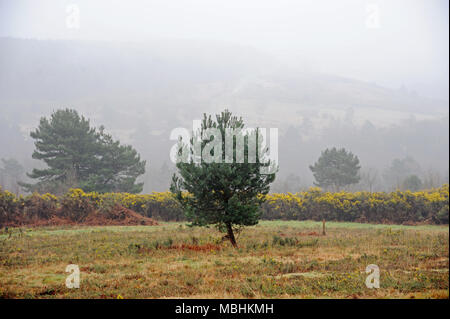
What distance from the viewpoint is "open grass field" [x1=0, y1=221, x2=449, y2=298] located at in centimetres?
931

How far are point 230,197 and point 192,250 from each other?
270 centimetres

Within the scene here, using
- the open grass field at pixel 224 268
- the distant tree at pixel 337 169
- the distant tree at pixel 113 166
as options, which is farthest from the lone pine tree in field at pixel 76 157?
the distant tree at pixel 337 169

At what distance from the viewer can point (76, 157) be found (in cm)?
4584

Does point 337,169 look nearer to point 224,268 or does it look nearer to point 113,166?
point 113,166

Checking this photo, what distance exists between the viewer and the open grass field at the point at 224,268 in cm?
931

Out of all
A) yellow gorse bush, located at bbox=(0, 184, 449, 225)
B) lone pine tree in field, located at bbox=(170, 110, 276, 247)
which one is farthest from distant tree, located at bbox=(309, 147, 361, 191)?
lone pine tree in field, located at bbox=(170, 110, 276, 247)

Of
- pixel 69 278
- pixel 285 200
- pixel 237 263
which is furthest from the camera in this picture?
pixel 285 200

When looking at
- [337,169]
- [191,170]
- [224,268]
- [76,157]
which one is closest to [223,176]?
[191,170]

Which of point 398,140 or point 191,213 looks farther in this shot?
point 398,140

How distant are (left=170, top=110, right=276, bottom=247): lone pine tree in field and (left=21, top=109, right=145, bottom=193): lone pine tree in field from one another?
30236 mm

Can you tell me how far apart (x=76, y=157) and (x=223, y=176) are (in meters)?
35.0

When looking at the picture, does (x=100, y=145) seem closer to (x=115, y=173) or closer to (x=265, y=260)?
(x=115, y=173)

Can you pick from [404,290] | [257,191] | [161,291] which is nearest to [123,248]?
[257,191]

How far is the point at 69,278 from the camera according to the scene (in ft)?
35.4
